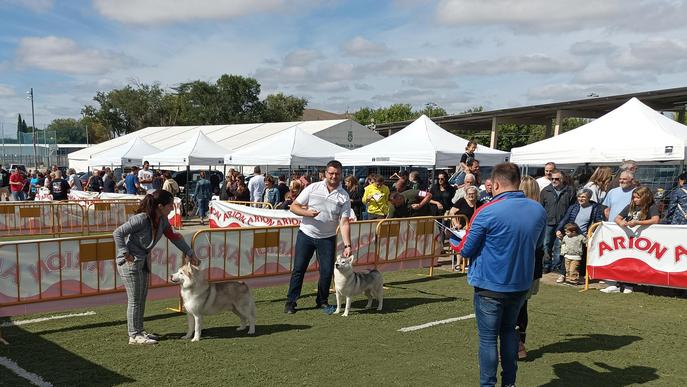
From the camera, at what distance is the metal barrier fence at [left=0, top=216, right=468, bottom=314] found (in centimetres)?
670

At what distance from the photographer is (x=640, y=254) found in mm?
8891

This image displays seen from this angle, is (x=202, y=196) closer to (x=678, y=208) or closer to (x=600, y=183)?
(x=600, y=183)

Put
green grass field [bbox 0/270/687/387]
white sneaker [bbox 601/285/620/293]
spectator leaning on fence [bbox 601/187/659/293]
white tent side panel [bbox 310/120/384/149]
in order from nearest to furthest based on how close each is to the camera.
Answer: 1. green grass field [bbox 0/270/687/387]
2. spectator leaning on fence [bbox 601/187/659/293]
3. white sneaker [bbox 601/285/620/293]
4. white tent side panel [bbox 310/120/384/149]

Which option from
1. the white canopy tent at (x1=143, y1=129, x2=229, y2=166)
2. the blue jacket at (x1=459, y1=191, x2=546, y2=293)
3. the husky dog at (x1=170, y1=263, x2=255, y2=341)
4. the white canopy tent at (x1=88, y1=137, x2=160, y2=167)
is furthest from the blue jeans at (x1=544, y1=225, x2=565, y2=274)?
the white canopy tent at (x1=88, y1=137, x2=160, y2=167)

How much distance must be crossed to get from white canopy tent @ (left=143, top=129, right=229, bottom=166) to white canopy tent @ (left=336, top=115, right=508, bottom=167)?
21.1ft

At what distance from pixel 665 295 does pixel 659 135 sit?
13.1 ft

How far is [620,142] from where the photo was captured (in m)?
12.0

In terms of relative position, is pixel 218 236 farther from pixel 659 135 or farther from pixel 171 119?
pixel 171 119

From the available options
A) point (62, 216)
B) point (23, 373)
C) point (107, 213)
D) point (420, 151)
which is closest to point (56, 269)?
point (23, 373)

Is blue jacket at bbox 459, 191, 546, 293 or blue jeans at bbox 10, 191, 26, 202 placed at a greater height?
blue jacket at bbox 459, 191, 546, 293

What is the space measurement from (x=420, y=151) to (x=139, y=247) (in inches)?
437

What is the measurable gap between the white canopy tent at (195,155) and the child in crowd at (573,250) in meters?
15.0

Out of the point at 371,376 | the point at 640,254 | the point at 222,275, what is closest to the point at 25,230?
the point at 222,275

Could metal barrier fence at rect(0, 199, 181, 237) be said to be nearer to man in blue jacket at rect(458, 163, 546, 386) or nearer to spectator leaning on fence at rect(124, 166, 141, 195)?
spectator leaning on fence at rect(124, 166, 141, 195)
